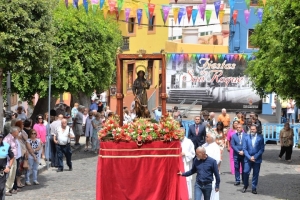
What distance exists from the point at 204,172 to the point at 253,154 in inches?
196

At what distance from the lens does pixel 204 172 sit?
560 inches

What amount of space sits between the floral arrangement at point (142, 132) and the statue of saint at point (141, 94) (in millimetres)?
2139

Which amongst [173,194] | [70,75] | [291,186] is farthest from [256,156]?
[70,75]

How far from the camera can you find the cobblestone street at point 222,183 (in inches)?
724

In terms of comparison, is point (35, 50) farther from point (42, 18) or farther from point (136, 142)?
point (136, 142)

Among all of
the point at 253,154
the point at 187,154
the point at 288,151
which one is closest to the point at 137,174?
the point at 187,154

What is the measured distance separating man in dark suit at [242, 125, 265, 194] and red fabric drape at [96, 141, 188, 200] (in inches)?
137

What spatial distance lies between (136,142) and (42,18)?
15.9 ft

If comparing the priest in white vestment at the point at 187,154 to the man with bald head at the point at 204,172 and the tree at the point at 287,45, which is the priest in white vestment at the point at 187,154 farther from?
the tree at the point at 287,45

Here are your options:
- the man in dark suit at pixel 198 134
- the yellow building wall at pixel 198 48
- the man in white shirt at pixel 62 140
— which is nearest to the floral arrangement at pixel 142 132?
the man in dark suit at pixel 198 134

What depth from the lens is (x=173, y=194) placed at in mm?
15750

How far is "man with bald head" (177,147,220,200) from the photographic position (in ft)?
46.6

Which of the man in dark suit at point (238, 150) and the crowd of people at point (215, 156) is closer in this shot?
the crowd of people at point (215, 156)

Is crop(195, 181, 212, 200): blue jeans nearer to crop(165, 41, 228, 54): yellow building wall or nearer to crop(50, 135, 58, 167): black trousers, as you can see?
crop(50, 135, 58, 167): black trousers
